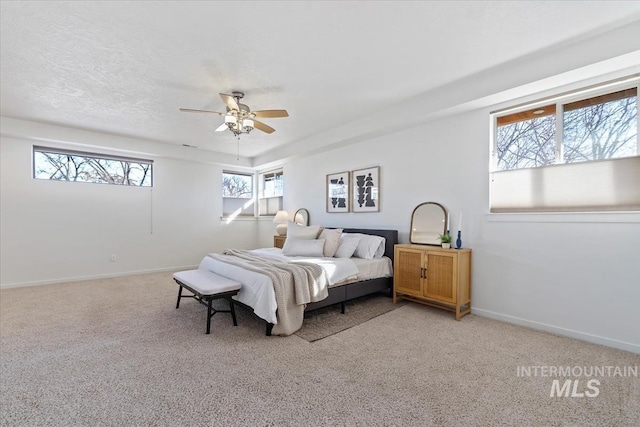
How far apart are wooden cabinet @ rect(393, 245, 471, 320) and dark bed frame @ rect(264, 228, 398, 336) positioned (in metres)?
0.24

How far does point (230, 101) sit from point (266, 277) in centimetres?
187

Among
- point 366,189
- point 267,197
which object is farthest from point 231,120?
point 267,197

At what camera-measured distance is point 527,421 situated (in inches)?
63.6

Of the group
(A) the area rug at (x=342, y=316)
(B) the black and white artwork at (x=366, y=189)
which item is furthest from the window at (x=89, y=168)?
(A) the area rug at (x=342, y=316)

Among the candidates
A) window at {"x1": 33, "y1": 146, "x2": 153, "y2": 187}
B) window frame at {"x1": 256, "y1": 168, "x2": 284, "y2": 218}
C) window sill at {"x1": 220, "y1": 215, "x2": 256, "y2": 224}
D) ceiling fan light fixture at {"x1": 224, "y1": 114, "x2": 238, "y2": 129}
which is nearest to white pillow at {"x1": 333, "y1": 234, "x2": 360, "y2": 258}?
ceiling fan light fixture at {"x1": 224, "y1": 114, "x2": 238, "y2": 129}

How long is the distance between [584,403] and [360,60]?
3.14 m

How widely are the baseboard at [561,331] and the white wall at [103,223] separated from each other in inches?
222

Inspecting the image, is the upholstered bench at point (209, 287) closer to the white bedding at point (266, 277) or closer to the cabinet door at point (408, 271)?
the white bedding at point (266, 277)

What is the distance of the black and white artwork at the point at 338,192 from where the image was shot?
510 cm

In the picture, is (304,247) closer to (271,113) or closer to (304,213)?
(304,213)

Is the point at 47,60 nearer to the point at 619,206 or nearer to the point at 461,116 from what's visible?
the point at 461,116

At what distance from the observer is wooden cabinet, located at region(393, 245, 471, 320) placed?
3.21 m

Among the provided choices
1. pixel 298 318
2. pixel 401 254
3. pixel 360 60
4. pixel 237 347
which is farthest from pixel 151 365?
pixel 360 60

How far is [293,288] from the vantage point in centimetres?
292
